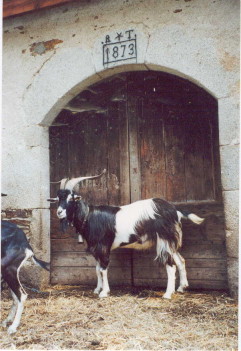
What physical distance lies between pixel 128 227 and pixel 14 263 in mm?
1463

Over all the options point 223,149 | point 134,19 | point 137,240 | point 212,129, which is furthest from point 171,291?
point 134,19

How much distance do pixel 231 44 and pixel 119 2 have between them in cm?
148

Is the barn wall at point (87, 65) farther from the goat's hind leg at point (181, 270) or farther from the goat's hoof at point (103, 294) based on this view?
the goat's hoof at point (103, 294)

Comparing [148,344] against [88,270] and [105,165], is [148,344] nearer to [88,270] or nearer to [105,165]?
[88,270]

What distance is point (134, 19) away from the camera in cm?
465

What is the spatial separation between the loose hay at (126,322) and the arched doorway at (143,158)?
43cm

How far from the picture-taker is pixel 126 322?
11.6 ft

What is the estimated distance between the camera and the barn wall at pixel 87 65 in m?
Result: 4.15

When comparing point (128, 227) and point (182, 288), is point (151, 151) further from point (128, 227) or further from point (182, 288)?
point (182, 288)

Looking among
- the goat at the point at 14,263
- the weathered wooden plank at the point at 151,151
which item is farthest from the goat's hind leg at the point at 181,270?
the goat at the point at 14,263

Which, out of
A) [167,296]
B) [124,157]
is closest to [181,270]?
[167,296]

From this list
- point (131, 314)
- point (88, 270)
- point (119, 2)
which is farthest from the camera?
point (88, 270)

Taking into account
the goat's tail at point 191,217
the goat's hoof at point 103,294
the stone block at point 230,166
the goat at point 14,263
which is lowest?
the goat's hoof at point 103,294

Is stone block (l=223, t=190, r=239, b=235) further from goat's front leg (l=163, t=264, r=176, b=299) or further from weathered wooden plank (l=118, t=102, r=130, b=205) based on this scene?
weathered wooden plank (l=118, t=102, r=130, b=205)
